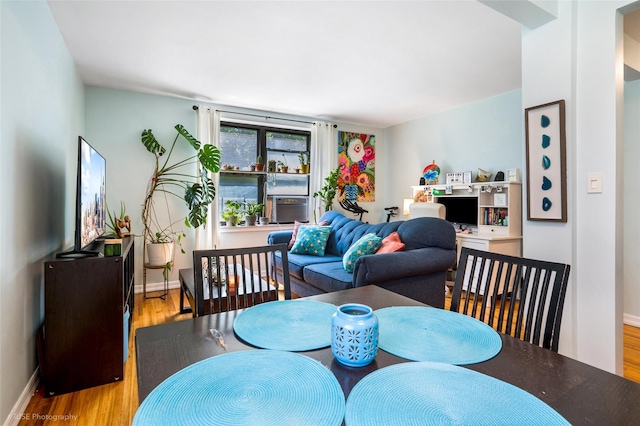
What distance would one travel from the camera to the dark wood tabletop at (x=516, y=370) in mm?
651

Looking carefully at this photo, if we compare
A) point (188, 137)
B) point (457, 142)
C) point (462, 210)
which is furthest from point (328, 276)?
point (457, 142)

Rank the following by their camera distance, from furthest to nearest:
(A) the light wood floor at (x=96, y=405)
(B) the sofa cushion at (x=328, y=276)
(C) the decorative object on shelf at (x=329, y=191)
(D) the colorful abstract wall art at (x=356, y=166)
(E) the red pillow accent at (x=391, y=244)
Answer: (D) the colorful abstract wall art at (x=356, y=166)
(C) the decorative object on shelf at (x=329, y=191)
(E) the red pillow accent at (x=391, y=244)
(B) the sofa cushion at (x=328, y=276)
(A) the light wood floor at (x=96, y=405)

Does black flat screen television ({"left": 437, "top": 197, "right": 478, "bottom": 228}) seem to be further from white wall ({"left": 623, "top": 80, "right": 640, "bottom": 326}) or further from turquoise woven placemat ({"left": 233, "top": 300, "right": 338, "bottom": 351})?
turquoise woven placemat ({"left": 233, "top": 300, "right": 338, "bottom": 351})

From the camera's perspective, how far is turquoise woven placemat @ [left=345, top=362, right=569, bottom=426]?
0.61 meters

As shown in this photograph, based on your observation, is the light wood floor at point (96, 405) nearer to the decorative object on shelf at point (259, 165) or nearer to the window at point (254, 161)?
the window at point (254, 161)

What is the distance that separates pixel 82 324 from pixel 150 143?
2.55m

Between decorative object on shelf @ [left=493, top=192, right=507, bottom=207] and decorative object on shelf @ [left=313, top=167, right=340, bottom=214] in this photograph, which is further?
Result: decorative object on shelf @ [left=313, top=167, right=340, bottom=214]

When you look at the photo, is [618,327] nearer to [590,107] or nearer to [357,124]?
[590,107]

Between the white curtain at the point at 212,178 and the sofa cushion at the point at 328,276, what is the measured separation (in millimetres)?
1710

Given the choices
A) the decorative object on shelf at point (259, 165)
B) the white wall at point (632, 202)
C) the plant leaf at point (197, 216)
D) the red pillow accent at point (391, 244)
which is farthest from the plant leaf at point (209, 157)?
the white wall at point (632, 202)

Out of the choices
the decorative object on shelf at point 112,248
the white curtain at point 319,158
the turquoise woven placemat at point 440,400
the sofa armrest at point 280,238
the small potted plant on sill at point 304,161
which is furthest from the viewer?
the small potted plant on sill at point 304,161

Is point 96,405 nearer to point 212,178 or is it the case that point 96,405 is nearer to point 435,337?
point 435,337

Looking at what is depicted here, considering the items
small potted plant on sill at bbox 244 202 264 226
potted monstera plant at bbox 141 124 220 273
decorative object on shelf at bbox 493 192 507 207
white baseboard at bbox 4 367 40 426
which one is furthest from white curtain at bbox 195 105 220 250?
decorative object on shelf at bbox 493 192 507 207

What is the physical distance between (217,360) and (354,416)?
0.38 meters
